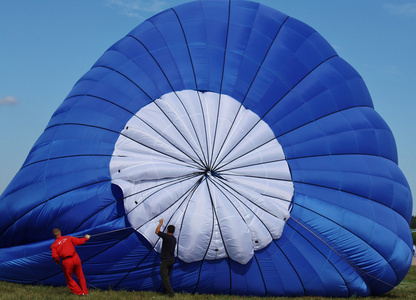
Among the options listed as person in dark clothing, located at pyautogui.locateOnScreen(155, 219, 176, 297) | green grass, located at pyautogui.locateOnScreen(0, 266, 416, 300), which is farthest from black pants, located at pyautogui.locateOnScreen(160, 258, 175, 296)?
green grass, located at pyautogui.locateOnScreen(0, 266, 416, 300)

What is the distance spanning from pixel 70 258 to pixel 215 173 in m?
2.16

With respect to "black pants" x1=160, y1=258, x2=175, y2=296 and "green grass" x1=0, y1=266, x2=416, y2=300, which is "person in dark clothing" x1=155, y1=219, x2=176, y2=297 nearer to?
"black pants" x1=160, y1=258, x2=175, y2=296

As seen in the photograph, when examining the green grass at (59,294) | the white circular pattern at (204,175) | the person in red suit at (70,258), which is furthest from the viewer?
the white circular pattern at (204,175)

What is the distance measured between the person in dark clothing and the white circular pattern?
0.24 m

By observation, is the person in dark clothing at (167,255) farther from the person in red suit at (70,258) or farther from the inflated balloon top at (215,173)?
the person in red suit at (70,258)

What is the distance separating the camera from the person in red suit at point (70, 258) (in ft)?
22.9

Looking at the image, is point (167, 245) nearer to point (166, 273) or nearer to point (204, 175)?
point (166, 273)

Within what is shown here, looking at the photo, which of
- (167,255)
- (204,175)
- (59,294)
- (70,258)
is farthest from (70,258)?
(204,175)

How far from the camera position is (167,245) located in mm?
7129

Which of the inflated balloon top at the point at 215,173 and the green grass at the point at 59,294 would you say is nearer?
the green grass at the point at 59,294

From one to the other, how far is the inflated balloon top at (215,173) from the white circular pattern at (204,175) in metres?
0.02

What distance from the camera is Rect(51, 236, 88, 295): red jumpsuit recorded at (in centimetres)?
697

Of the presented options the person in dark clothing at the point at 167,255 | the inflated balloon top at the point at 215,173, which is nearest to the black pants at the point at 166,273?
the person in dark clothing at the point at 167,255

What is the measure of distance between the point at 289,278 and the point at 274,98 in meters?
2.55
